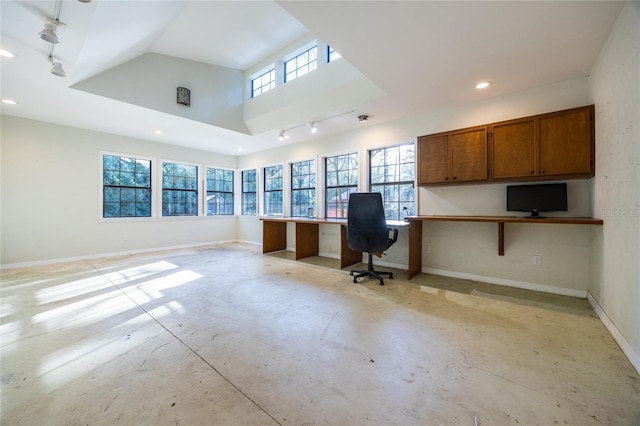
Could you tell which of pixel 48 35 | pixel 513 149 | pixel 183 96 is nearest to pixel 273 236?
pixel 183 96

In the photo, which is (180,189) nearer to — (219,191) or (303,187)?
(219,191)

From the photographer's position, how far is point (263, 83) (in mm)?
5395

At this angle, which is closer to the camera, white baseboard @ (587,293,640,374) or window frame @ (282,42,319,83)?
white baseboard @ (587,293,640,374)

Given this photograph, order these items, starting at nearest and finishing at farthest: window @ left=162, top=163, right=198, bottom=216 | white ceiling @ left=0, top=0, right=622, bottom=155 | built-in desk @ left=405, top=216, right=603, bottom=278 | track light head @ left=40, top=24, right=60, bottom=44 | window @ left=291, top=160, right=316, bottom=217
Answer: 1. white ceiling @ left=0, top=0, right=622, bottom=155
2. track light head @ left=40, top=24, right=60, bottom=44
3. built-in desk @ left=405, top=216, right=603, bottom=278
4. window @ left=291, top=160, right=316, bottom=217
5. window @ left=162, top=163, right=198, bottom=216

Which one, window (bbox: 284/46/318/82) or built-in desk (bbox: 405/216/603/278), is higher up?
window (bbox: 284/46/318/82)

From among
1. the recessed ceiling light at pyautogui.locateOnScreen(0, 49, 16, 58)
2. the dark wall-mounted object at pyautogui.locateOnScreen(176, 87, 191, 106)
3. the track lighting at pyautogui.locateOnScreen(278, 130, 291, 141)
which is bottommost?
the track lighting at pyautogui.locateOnScreen(278, 130, 291, 141)

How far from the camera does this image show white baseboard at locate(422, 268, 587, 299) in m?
2.95

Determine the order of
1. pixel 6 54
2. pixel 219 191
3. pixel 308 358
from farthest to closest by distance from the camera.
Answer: pixel 219 191, pixel 6 54, pixel 308 358

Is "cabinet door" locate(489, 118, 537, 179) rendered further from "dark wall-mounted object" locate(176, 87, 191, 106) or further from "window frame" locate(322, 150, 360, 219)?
"dark wall-mounted object" locate(176, 87, 191, 106)

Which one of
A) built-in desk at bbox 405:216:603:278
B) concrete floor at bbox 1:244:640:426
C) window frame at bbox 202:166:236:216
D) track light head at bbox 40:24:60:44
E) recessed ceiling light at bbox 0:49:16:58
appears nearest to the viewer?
concrete floor at bbox 1:244:640:426

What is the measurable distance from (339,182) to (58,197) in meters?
5.50

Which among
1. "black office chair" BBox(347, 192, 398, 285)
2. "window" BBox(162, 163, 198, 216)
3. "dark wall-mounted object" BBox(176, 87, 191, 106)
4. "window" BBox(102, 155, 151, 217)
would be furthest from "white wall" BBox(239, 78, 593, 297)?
"window" BBox(102, 155, 151, 217)

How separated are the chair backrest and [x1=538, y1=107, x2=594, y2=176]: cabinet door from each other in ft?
6.34

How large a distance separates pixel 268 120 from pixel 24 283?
4.52m
